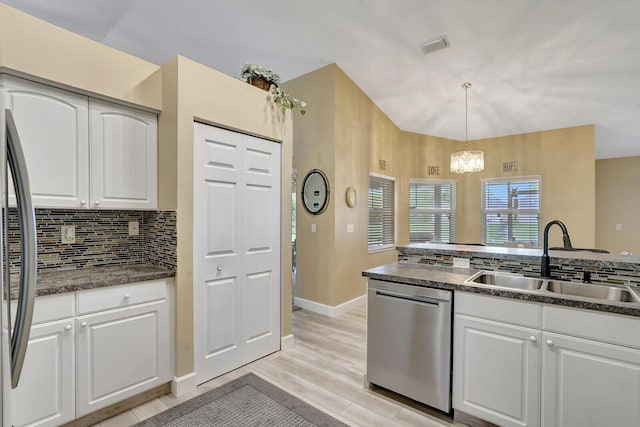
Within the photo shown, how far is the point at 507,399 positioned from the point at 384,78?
3811mm

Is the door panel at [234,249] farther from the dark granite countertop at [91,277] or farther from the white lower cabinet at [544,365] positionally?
the white lower cabinet at [544,365]

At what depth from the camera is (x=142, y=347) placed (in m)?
2.12

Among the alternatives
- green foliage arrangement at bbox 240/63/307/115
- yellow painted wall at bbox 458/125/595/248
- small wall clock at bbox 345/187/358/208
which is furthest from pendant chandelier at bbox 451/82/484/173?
green foliage arrangement at bbox 240/63/307/115

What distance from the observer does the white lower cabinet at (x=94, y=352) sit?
172cm

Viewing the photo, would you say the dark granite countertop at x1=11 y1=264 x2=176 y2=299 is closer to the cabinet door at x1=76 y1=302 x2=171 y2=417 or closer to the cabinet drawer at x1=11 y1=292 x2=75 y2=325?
the cabinet drawer at x1=11 y1=292 x2=75 y2=325

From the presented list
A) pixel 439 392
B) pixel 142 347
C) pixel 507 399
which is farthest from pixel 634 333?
pixel 142 347

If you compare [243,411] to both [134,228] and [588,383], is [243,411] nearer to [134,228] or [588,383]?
[134,228]

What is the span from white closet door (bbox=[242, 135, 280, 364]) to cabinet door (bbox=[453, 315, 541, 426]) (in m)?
1.62

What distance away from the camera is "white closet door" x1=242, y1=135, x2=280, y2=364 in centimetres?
269

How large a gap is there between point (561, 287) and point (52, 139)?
3344mm

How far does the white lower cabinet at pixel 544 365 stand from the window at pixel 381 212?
3.06 metres

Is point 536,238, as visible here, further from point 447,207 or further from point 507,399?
point 507,399

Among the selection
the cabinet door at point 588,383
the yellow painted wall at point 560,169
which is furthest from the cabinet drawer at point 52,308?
the yellow painted wall at point 560,169

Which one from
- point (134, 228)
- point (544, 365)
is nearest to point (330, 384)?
point (544, 365)
